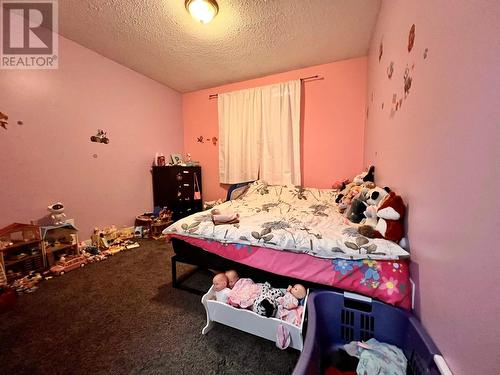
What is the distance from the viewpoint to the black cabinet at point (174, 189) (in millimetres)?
3227

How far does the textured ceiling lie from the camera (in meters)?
1.81

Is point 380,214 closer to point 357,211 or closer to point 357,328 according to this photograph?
point 357,211

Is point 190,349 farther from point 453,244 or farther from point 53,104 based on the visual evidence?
A: point 53,104

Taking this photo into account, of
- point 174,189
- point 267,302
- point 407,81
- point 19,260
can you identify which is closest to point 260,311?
point 267,302

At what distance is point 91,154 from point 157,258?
157cm

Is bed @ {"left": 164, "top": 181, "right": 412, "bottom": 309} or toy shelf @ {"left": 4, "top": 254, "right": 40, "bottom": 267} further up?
bed @ {"left": 164, "top": 181, "right": 412, "bottom": 309}

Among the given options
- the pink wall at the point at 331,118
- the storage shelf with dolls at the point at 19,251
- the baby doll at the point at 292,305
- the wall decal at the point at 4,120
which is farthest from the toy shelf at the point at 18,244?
the pink wall at the point at 331,118

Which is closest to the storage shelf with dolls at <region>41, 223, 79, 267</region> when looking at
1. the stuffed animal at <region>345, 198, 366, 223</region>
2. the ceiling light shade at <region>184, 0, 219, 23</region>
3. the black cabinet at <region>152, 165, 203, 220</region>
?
the black cabinet at <region>152, 165, 203, 220</region>

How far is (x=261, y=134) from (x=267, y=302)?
8.43ft

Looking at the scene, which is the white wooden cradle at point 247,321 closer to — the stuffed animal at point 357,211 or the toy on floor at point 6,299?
the stuffed animal at point 357,211

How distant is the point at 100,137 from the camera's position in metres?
2.60
